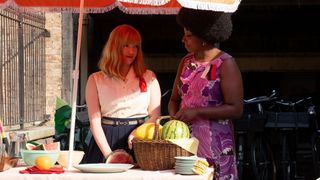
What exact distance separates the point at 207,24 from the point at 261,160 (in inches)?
197

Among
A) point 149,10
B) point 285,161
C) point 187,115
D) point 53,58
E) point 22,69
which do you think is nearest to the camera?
point 187,115

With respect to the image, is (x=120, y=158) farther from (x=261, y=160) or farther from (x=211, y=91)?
(x=261, y=160)

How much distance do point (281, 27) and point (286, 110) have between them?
23.3ft

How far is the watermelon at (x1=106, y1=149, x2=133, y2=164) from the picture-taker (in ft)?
15.3

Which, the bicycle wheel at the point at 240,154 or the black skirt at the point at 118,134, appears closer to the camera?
the black skirt at the point at 118,134

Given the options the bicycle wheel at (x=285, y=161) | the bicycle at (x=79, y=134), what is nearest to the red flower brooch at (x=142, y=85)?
the bicycle at (x=79, y=134)

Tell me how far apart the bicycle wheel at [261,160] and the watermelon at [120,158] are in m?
4.83

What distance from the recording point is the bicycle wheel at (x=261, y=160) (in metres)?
9.31

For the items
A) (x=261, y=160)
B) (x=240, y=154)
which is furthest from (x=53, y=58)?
(x=261, y=160)

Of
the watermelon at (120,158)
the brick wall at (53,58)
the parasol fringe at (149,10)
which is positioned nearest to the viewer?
Answer: the watermelon at (120,158)

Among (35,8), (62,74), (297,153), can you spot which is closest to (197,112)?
(35,8)

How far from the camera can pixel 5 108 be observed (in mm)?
9539

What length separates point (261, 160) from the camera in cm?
943

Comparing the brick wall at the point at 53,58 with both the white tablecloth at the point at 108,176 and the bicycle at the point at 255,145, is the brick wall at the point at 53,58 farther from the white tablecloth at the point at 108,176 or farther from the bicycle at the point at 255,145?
the white tablecloth at the point at 108,176
